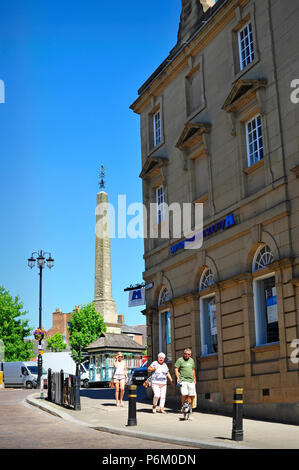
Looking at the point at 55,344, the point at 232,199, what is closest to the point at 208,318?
the point at 232,199

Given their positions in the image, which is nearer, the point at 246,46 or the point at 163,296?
the point at 246,46

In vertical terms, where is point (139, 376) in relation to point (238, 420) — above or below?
below

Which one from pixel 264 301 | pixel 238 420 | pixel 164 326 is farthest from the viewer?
pixel 164 326

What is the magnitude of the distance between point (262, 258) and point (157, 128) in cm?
1011

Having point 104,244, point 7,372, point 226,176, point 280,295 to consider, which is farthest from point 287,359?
point 104,244

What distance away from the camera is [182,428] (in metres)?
13.8

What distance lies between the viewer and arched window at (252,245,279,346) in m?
16.9

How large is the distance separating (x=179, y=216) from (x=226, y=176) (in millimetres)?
3504

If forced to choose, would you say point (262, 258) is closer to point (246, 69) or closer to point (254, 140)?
point (254, 140)

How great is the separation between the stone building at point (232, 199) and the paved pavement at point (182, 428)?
56.0 inches

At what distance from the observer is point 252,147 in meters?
18.5

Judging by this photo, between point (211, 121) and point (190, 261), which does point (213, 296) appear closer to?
point (190, 261)

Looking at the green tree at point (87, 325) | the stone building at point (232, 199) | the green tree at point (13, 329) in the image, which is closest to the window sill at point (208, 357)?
the stone building at point (232, 199)

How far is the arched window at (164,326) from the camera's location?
2350 cm
